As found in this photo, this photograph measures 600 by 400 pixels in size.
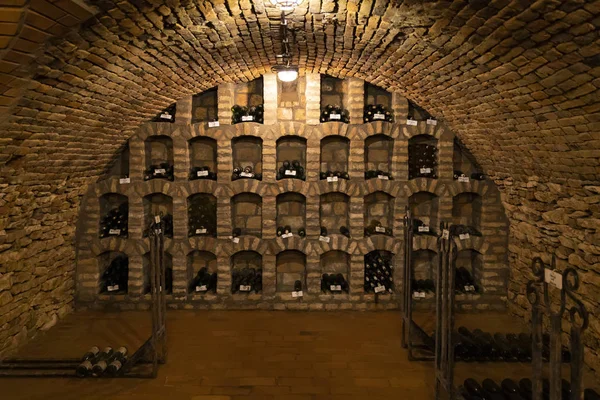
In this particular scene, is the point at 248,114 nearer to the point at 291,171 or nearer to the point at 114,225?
the point at 291,171

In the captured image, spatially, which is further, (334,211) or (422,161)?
(334,211)

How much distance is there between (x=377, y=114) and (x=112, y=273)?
4608 mm

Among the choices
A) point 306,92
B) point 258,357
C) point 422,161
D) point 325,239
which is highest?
point 306,92

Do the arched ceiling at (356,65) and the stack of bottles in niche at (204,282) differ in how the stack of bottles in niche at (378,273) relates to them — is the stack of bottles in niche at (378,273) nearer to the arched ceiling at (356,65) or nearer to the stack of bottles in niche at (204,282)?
the arched ceiling at (356,65)

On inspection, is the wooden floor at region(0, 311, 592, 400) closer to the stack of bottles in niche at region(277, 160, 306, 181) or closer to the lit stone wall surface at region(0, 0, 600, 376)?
the lit stone wall surface at region(0, 0, 600, 376)

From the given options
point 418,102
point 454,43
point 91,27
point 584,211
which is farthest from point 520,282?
point 91,27

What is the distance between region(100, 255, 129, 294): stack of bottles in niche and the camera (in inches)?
242

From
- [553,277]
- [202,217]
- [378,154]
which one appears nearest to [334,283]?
[378,154]

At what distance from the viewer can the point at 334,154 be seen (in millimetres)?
6367

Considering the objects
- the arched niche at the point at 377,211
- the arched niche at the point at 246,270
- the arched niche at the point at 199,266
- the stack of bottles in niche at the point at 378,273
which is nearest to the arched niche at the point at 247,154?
the arched niche at the point at 246,270

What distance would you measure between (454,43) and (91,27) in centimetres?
275

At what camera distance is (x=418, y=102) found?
5.65 metres

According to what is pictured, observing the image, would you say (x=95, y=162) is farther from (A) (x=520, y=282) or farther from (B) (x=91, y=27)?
(A) (x=520, y=282)

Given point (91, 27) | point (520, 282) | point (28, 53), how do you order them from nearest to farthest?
point (28, 53) → point (91, 27) → point (520, 282)
